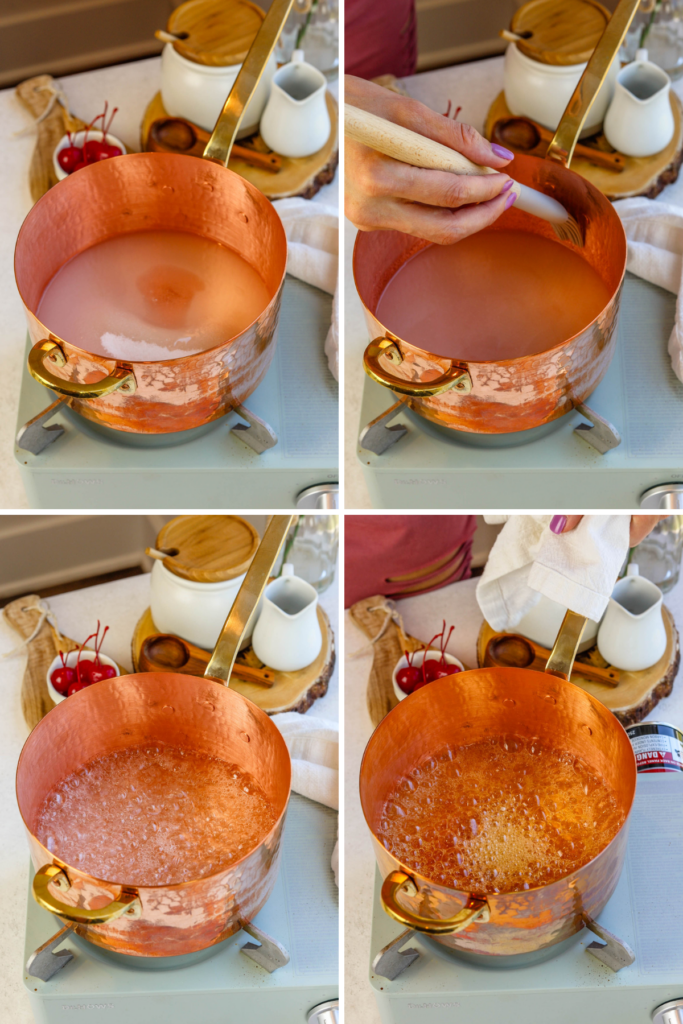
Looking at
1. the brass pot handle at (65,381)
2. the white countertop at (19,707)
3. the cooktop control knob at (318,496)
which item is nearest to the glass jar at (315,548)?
the white countertop at (19,707)

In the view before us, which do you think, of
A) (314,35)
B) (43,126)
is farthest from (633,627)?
(43,126)

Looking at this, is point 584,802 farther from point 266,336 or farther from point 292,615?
point 266,336

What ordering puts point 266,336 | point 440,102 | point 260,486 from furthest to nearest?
point 440,102, point 260,486, point 266,336

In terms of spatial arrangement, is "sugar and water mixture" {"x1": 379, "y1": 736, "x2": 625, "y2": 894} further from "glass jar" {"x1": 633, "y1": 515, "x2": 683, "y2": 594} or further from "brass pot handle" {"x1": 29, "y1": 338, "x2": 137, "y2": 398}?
"brass pot handle" {"x1": 29, "y1": 338, "x2": 137, "y2": 398}

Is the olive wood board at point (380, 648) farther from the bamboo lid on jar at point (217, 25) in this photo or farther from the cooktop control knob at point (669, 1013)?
the bamboo lid on jar at point (217, 25)

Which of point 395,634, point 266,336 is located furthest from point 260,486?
point 395,634

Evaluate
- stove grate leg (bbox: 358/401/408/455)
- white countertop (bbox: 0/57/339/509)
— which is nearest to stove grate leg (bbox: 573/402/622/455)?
stove grate leg (bbox: 358/401/408/455)

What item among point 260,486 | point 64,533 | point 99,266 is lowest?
point 64,533
